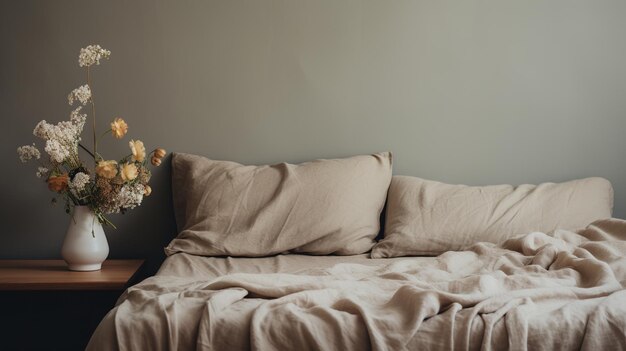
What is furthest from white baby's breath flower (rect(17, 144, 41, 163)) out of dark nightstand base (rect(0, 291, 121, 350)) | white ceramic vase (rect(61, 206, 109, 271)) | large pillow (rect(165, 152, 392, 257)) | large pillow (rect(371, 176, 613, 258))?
large pillow (rect(371, 176, 613, 258))

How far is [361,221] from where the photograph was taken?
9.21 ft

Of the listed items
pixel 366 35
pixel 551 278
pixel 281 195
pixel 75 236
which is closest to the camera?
pixel 551 278

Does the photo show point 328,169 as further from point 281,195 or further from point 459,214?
point 459,214

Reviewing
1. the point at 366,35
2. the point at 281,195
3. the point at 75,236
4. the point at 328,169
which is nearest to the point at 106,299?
the point at 75,236

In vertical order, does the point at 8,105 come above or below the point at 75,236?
above

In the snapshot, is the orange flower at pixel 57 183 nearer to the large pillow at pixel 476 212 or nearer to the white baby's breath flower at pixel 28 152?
the white baby's breath flower at pixel 28 152

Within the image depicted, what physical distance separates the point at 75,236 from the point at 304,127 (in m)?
1.09

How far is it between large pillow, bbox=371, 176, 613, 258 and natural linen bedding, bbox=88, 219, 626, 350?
25.8 inches

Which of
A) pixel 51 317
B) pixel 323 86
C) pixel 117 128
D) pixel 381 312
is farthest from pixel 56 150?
pixel 381 312

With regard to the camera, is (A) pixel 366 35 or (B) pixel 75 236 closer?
(B) pixel 75 236

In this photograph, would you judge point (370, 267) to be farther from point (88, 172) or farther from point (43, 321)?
point (43, 321)

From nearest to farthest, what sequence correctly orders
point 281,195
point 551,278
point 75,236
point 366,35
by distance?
point 551,278, point 75,236, point 281,195, point 366,35

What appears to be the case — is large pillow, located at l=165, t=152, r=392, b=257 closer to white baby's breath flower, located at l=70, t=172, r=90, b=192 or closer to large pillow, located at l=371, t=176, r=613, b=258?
large pillow, located at l=371, t=176, r=613, b=258

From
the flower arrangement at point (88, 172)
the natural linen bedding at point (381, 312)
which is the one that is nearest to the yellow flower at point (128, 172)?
the flower arrangement at point (88, 172)
